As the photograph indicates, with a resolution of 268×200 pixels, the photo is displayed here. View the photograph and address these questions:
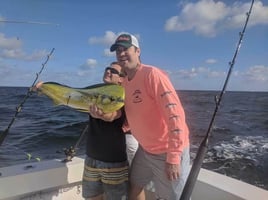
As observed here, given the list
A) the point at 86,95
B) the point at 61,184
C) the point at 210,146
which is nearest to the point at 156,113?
the point at 86,95

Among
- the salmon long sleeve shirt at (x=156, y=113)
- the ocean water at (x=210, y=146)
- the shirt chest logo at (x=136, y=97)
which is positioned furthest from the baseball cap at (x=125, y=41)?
the ocean water at (x=210, y=146)

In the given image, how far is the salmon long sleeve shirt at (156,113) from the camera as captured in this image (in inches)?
71.8

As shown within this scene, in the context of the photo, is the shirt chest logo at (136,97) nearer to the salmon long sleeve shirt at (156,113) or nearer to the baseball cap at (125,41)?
the salmon long sleeve shirt at (156,113)

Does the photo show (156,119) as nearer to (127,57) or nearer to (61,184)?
(127,57)

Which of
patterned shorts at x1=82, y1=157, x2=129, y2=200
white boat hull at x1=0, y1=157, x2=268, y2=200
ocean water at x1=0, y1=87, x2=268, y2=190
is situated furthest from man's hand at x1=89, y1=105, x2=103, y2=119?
ocean water at x1=0, y1=87, x2=268, y2=190

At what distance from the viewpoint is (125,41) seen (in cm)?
200

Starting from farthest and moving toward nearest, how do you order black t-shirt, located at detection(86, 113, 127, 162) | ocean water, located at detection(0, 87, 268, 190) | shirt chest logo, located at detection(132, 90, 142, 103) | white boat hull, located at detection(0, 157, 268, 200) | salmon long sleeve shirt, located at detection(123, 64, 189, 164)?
ocean water, located at detection(0, 87, 268, 190) → white boat hull, located at detection(0, 157, 268, 200) → black t-shirt, located at detection(86, 113, 127, 162) → shirt chest logo, located at detection(132, 90, 142, 103) → salmon long sleeve shirt, located at detection(123, 64, 189, 164)

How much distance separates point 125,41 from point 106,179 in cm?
96

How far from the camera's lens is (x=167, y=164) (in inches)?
74.4

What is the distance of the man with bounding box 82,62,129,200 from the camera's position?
218cm

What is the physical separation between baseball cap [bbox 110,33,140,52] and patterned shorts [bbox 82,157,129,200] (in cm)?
81

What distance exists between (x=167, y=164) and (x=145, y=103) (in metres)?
0.40

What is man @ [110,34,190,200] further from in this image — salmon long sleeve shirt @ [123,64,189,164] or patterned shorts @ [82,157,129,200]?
patterned shorts @ [82,157,129,200]

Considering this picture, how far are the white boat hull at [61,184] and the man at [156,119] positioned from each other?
582mm
